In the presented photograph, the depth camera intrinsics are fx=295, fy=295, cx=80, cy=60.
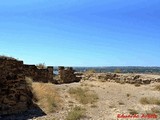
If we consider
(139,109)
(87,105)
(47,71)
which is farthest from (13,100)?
(47,71)

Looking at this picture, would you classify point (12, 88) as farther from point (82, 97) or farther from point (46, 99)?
point (82, 97)

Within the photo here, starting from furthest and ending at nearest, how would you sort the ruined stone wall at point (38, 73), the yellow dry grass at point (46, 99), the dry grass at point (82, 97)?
the ruined stone wall at point (38, 73) < the dry grass at point (82, 97) < the yellow dry grass at point (46, 99)

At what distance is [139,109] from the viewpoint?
44.3ft

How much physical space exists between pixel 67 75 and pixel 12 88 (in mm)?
15662

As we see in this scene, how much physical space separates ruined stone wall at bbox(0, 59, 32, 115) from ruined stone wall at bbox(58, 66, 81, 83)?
47.9 ft

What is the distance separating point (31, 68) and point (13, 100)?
10.3 m

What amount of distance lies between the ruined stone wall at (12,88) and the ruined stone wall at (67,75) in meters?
14.6

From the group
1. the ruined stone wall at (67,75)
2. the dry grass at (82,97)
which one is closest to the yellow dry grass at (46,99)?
the dry grass at (82,97)

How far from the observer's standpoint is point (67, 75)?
28078 millimetres

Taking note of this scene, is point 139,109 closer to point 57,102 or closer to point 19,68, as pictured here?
point 57,102

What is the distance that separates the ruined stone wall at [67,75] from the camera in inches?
1092

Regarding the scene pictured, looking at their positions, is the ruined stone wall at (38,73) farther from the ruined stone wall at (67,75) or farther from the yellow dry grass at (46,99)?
the yellow dry grass at (46,99)

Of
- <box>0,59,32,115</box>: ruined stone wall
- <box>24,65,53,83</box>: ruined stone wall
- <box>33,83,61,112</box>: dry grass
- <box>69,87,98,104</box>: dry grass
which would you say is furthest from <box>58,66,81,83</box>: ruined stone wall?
<box>0,59,32,115</box>: ruined stone wall

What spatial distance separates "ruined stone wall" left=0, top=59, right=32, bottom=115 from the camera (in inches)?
480
